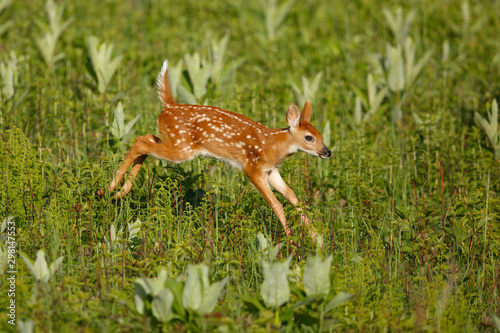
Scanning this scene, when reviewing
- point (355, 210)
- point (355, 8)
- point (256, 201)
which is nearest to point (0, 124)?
point (256, 201)

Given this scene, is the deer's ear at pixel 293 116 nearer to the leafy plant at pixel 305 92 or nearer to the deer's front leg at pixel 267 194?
the deer's front leg at pixel 267 194

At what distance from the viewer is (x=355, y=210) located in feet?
18.1

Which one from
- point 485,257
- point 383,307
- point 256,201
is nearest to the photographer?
point 383,307

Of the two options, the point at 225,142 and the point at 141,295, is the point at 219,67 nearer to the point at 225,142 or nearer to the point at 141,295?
the point at 225,142

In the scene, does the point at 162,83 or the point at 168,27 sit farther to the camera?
the point at 168,27

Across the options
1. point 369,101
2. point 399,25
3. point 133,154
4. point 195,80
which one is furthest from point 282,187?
point 399,25

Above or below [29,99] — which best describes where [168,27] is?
above

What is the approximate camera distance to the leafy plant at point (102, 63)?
7.25 meters

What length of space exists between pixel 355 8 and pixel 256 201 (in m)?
7.13

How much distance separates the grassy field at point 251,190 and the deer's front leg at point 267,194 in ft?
0.33

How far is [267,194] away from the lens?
16.6ft

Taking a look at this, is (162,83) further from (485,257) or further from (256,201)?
(485,257)

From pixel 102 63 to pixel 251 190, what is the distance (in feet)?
9.04

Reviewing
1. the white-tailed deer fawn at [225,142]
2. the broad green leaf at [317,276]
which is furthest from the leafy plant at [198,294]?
the white-tailed deer fawn at [225,142]
